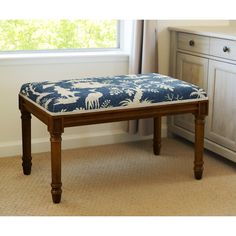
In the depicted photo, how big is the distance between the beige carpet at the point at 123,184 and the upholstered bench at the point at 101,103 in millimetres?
112

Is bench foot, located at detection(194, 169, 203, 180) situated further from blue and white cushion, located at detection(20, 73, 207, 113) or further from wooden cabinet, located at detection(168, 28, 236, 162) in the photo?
blue and white cushion, located at detection(20, 73, 207, 113)

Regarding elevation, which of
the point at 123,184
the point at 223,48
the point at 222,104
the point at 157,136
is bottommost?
the point at 123,184

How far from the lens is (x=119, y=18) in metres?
3.48

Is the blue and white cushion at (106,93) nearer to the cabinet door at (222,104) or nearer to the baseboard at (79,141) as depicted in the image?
the cabinet door at (222,104)

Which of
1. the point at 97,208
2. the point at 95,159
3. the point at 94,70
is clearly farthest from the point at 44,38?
the point at 97,208

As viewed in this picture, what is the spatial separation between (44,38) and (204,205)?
1542 millimetres

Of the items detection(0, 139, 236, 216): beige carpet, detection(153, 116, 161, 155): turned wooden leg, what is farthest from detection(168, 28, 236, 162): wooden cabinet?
detection(153, 116, 161, 155): turned wooden leg

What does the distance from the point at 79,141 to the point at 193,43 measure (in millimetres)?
987

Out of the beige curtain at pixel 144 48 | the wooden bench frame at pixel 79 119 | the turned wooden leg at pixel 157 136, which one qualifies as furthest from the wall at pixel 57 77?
the wooden bench frame at pixel 79 119

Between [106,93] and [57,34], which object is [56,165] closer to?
[106,93]

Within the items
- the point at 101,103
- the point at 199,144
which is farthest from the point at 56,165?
the point at 199,144

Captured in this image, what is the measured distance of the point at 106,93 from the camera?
2.51 m

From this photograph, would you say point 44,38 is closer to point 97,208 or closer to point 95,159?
point 95,159

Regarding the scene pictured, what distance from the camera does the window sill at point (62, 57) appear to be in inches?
125
